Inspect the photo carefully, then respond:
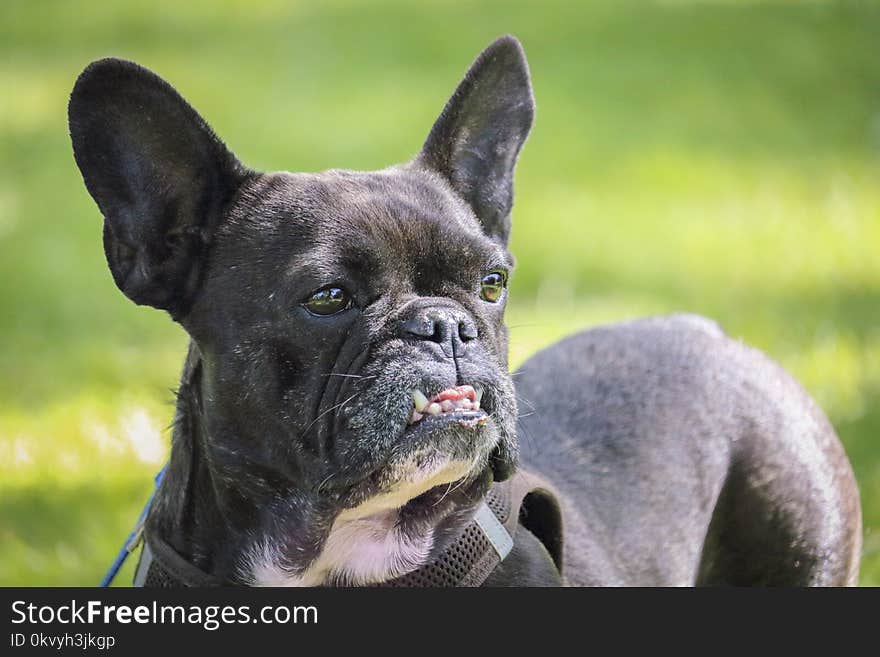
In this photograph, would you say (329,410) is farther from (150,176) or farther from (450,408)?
(150,176)

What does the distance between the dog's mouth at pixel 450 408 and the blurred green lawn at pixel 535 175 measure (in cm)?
242

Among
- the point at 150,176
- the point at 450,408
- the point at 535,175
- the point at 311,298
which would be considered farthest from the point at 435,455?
the point at 535,175

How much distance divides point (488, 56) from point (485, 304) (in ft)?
3.35

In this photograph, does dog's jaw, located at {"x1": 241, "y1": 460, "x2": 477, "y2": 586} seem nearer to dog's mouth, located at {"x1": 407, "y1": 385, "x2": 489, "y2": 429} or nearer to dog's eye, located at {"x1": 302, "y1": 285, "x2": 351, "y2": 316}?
dog's mouth, located at {"x1": 407, "y1": 385, "x2": 489, "y2": 429}

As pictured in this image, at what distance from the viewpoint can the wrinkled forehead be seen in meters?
4.29

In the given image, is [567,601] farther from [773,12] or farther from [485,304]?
[773,12]

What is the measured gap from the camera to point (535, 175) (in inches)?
555

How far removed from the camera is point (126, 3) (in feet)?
66.6

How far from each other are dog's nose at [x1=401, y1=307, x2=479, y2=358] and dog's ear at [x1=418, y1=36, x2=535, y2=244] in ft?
3.22

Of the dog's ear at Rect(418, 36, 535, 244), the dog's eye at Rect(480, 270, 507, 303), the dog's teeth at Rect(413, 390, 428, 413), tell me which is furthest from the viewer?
the dog's ear at Rect(418, 36, 535, 244)

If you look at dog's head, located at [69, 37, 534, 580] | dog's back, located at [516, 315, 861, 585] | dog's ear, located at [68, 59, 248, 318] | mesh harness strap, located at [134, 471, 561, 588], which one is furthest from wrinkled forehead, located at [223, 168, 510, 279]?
dog's back, located at [516, 315, 861, 585]

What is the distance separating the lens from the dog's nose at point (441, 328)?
4.10 meters

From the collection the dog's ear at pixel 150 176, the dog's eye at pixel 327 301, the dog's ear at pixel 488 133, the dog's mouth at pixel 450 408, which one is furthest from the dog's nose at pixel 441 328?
the dog's ear at pixel 488 133

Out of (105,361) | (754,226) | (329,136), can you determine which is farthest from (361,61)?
(105,361)
